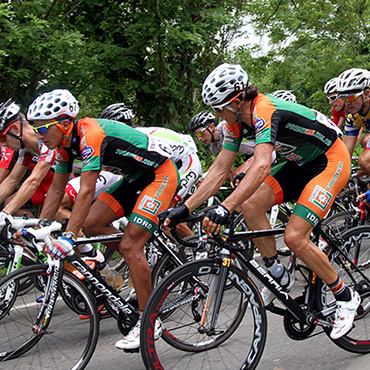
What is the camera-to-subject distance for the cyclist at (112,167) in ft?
12.8

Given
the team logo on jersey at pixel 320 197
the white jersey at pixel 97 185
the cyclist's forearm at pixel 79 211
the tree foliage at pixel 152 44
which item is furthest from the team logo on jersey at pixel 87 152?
the tree foliage at pixel 152 44

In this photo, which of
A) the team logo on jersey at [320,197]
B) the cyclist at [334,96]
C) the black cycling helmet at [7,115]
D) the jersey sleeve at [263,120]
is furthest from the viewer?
the cyclist at [334,96]

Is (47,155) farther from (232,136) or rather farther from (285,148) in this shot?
(285,148)

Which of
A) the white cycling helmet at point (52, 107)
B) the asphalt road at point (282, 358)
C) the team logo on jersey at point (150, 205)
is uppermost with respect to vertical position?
the white cycling helmet at point (52, 107)

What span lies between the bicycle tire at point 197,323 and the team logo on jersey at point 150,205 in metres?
0.84

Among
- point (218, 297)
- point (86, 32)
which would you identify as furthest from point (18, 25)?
point (218, 297)

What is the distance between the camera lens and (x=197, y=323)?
148 inches

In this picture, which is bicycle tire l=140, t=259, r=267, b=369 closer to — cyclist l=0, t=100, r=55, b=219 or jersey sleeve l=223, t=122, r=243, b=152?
jersey sleeve l=223, t=122, r=243, b=152

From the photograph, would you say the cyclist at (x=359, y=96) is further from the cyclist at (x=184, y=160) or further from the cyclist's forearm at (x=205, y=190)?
the cyclist's forearm at (x=205, y=190)

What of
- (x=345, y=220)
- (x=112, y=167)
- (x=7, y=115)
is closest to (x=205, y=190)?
(x=112, y=167)

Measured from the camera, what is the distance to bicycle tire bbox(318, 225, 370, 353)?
3.94m

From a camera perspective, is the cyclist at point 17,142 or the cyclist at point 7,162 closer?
the cyclist at point 17,142

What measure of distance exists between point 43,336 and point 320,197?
2.33 m

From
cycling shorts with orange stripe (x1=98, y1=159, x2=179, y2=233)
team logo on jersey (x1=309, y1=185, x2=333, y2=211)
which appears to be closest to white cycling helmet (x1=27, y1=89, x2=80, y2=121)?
cycling shorts with orange stripe (x1=98, y1=159, x2=179, y2=233)
